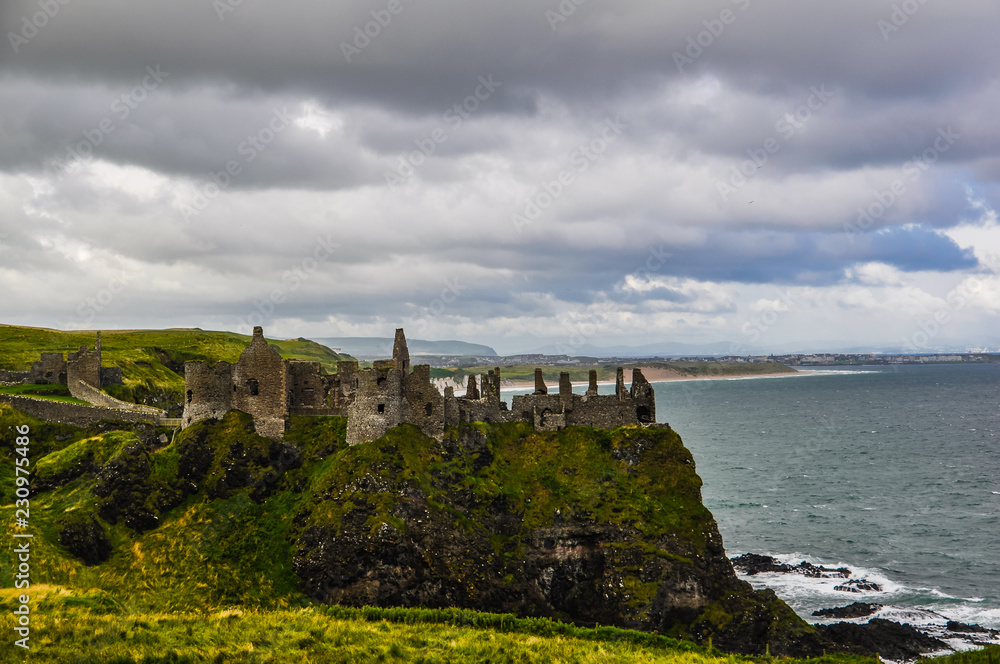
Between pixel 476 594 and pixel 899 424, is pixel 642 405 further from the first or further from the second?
pixel 899 424

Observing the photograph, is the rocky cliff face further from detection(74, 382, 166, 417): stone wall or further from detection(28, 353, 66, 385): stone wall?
detection(28, 353, 66, 385): stone wall

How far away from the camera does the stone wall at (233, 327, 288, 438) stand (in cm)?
5628

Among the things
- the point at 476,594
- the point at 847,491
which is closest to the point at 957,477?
the point at 847,491

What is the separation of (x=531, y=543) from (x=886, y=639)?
89.5 feet

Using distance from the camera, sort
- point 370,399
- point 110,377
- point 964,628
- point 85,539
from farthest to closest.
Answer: point 110,377 → point 964,628 → point 370,399 → point 85,539

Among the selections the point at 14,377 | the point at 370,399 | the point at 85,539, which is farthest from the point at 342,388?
the point at 14,377

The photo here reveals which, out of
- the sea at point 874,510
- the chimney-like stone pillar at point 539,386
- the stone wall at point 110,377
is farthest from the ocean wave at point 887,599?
the stone wall at point 110,377

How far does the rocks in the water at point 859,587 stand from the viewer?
63438mm

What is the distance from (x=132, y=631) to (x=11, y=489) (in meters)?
27.7

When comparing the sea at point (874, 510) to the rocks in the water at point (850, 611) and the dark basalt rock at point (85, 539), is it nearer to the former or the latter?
the rocks in the water at point (850, 611)

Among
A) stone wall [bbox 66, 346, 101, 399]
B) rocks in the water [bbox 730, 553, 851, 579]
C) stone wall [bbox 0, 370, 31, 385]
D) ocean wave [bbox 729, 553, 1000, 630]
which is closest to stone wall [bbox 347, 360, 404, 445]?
A: stone wall [bbox 66, 346, 101, 399]

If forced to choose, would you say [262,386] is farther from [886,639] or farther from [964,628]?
[964,628]

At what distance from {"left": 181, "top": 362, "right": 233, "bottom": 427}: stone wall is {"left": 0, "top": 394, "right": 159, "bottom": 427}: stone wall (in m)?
6.00

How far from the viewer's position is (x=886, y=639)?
172 ft
